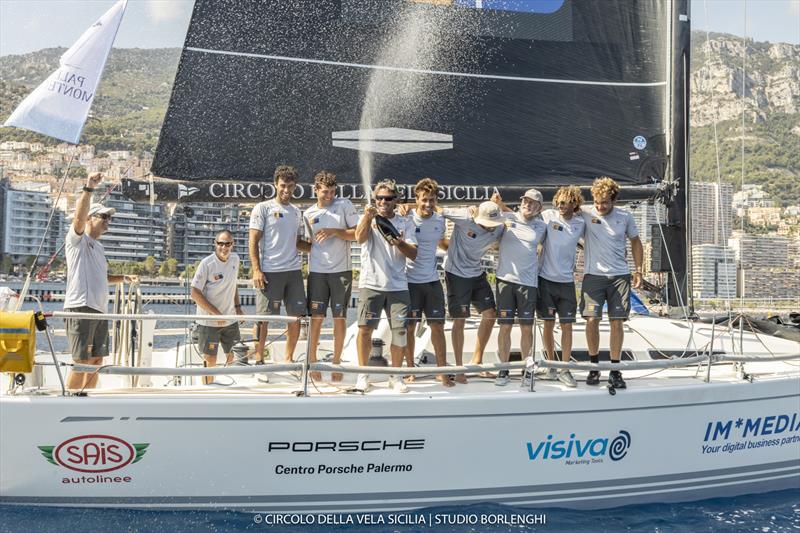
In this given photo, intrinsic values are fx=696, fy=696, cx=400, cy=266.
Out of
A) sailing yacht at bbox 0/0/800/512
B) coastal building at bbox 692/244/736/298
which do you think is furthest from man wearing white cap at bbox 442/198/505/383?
coastal building at bbox 692/244/736/298

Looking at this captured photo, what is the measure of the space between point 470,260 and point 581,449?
1.36 m

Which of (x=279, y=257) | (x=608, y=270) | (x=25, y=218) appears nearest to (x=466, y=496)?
(x=608, y=270)

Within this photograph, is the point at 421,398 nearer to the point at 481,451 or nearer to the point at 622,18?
the point at 481,451

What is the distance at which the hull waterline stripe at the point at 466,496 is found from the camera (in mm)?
3754

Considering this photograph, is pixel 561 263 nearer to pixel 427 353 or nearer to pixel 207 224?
pixel 427 353

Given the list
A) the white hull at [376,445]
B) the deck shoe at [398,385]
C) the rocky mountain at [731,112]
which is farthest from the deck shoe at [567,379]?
the rocky mountain at [731,112]

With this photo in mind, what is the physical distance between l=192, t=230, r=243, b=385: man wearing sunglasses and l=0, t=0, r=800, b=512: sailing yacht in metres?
0.25

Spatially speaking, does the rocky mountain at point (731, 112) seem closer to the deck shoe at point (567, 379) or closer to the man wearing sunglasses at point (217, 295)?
the deck shoe at point (567, 379)

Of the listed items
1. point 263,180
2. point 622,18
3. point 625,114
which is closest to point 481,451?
point 263,180

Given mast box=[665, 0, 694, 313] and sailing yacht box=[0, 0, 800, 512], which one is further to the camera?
mast box=[665, 0, 694, 313]

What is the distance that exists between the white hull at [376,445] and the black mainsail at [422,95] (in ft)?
6.90

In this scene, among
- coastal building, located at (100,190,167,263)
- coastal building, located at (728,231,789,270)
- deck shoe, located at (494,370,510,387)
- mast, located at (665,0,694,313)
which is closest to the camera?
Answer: deck shoe, located at (494,370,510,387)

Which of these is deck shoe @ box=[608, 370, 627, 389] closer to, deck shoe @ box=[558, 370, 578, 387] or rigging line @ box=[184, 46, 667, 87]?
deck shoe @ box=[558, 370, 578, 387]

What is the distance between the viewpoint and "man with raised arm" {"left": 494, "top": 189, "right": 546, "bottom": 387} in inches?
178
